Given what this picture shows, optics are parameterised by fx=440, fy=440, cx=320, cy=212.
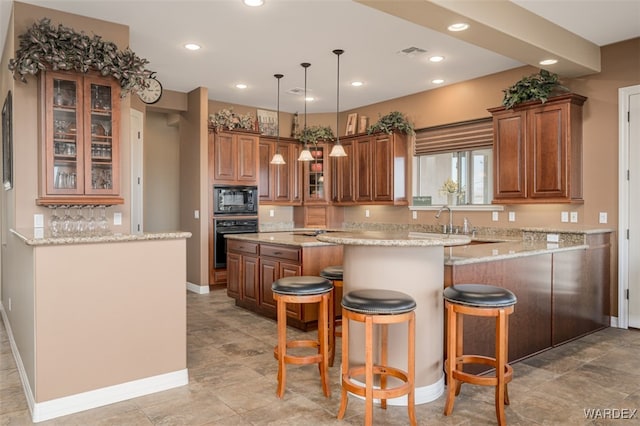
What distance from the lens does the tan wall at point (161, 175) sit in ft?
23.3

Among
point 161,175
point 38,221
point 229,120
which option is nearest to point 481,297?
point 38,221

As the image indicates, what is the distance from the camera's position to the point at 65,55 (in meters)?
3.45

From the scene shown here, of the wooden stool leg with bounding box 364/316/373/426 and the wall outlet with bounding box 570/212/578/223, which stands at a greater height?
the wall outlet with bounding box 570/212/578/223

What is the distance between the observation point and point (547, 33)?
152 inches

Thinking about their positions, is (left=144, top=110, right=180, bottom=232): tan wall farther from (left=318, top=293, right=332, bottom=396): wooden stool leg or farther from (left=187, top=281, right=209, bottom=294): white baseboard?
(left=318, top=293, right=332, bottom=396): wooden stool leg

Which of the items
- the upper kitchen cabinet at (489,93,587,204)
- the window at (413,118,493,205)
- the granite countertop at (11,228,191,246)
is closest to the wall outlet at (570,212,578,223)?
the upper kitchen cabinet at (489,93,587,204)

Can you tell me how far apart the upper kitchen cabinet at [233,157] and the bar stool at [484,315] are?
4.47 meters

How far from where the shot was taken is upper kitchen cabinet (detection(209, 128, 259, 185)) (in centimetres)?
639

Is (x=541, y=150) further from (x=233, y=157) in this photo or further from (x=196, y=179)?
(x=196, y=179)

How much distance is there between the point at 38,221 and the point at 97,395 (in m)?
1.67

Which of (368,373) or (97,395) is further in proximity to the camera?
(97,395)

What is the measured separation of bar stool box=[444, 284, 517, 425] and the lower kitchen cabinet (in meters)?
1.85

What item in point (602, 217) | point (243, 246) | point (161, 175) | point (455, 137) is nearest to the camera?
point (602, 217)

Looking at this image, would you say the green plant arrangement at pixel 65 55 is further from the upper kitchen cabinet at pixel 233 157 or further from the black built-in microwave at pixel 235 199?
the black built-in microwave at pixel 235 199
